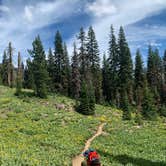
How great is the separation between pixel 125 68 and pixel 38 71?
22.8m

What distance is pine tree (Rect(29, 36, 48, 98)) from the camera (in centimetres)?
5569

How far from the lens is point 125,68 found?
6962 centimetres

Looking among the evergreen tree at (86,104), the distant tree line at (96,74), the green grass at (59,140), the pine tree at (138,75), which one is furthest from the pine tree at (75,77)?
the pine tree at (138,75)

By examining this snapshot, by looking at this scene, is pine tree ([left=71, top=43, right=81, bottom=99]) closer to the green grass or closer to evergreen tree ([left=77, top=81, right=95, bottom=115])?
evergreen tree ([left=77, top=81, right=95, bottom=115])

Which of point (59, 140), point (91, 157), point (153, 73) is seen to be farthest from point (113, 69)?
point (91, 157)

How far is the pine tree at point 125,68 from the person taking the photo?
6912 cm

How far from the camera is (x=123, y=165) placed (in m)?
20.1

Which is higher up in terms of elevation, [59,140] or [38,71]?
[38,71]

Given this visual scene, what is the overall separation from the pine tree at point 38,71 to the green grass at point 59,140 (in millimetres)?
5909

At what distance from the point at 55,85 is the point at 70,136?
4020cm

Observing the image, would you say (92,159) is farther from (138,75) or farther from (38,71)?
(138,75)

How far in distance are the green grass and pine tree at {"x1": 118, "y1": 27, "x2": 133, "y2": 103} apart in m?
22.8

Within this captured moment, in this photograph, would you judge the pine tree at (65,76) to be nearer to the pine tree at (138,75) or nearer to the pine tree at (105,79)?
the pine tree at (105,79)

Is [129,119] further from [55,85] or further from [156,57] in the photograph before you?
[156,57]
